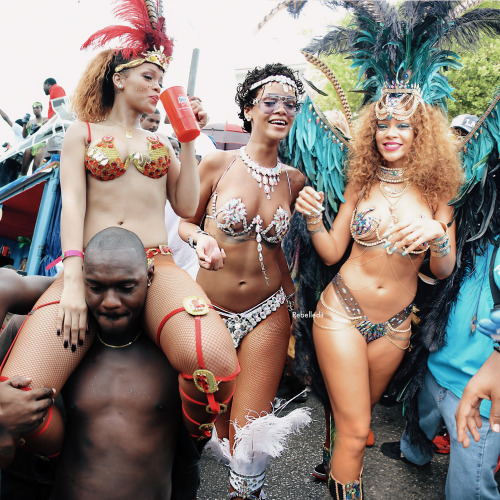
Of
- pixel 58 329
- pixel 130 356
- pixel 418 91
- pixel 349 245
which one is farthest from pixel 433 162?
pixel 58 329

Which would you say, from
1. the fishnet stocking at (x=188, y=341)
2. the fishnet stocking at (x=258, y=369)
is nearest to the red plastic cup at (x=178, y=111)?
the fishnet stocking at (x=188, y=341)

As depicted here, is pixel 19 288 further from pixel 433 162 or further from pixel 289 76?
pixel 433 162

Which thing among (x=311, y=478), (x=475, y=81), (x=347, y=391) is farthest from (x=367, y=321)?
(x=475, y=81)

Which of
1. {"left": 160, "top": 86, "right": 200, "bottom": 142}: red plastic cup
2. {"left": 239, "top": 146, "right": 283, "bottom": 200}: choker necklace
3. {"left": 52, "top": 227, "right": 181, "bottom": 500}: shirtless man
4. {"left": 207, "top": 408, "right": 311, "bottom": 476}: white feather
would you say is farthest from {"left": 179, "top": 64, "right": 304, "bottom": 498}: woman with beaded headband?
{"left": 52, "top": 227, "right": 181, "bottom": 500}: shirtless man

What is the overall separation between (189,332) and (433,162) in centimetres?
176

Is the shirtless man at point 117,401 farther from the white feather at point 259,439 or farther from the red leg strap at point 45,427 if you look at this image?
the white feather at point 259,439

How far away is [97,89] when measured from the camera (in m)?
2.16

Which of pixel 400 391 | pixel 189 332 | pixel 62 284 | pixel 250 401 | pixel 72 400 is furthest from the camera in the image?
pixel 400 391

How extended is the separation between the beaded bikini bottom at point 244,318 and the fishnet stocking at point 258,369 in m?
0.03

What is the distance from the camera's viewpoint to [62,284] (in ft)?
6.12

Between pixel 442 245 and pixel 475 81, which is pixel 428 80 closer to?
pixel 442 245

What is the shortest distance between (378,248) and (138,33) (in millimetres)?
1613

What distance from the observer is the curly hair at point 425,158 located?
267 cm

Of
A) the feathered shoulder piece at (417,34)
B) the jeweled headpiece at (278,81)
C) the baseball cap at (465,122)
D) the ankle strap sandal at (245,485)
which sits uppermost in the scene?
the feathered shoulder piece at (417,34)
